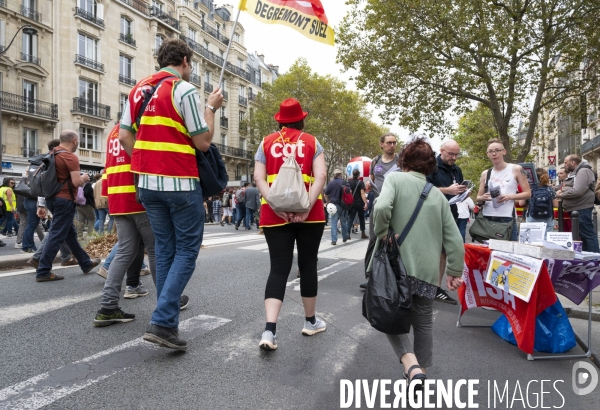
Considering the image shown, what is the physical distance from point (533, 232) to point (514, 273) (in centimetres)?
73

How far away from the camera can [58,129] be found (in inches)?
1182

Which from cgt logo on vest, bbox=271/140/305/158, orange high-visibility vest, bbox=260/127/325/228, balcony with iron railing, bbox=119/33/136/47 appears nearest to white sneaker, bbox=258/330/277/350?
orange high-visibility vest, bbox=260/127/325/228

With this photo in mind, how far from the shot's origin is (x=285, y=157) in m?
3.53

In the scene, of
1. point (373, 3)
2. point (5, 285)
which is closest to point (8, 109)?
point (373, 3)

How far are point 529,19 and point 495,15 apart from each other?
1.26m

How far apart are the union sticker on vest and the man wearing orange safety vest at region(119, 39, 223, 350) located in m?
0.55

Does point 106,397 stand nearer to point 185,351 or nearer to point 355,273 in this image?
point 185,351

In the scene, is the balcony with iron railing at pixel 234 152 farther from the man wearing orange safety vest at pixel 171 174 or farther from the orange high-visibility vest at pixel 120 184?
the man wearing orange safety vest at pixel 171 174

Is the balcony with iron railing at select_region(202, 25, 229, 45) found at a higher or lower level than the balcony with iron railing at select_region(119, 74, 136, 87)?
higher

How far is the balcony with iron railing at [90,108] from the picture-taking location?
30797 mm

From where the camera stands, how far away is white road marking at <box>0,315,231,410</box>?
2525 millimetres

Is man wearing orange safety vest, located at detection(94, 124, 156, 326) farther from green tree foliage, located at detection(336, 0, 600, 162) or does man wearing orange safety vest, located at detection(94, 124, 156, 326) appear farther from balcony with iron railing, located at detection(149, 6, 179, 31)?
balcony with iron railing, located at detection(149, 6, 179, 31)

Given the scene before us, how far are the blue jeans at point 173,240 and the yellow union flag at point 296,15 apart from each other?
2.98 meters

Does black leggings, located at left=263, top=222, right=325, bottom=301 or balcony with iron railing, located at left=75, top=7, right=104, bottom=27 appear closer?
black leggings, located at left=263, top=222, right=325, bottom=301
